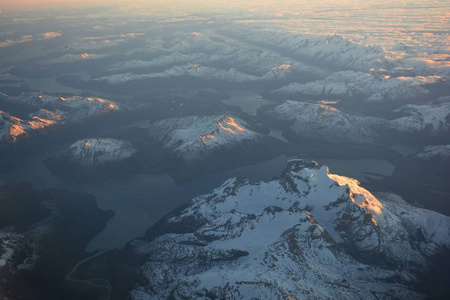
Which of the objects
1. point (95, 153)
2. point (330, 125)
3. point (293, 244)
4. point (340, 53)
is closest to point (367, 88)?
point (330, 125)

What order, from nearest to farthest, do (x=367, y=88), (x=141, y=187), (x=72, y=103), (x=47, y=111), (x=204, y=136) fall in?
(x=141, y=187), (x=204, y=136), (x=47, y=111), (x=72, y=103), (x=367, y=88)

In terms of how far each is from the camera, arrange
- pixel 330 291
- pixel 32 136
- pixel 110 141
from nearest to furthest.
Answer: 1. pixel 330 291
2. pixel 110 141
3. pixel 32 136

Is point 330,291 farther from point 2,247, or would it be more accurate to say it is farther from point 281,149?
point 281,149

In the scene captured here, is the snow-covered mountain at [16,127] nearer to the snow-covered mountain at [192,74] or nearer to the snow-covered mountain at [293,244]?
the snow-covered mountain at [192,74]

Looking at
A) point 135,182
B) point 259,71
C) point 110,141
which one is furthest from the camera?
point 259,71

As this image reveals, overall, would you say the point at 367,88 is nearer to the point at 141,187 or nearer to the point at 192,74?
the point at 192,74

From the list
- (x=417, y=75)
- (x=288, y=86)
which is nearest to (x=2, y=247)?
(x=288, y=86)

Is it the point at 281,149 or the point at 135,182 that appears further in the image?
the point at 281,149
